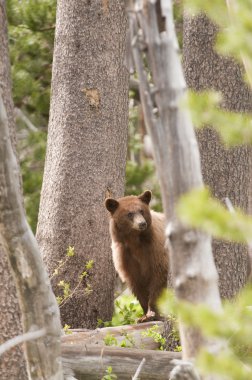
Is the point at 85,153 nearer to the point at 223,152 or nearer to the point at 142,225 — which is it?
the point at 142,225

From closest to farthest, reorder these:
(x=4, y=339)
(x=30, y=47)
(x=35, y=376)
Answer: (x=35, y=376) → (x=4, y=339) → (x=30, y=47)

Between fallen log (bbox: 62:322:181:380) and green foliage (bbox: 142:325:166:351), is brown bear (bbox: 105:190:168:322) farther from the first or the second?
fallen log (bbox: 62:322:181:380)

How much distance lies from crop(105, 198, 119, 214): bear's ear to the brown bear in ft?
0.04

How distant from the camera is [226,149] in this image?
6488 millimetres

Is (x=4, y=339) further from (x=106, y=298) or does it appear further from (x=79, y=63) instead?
(x=79, y=63)

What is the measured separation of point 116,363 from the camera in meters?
6.36

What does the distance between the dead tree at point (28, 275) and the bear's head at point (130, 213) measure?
3752 millimetres

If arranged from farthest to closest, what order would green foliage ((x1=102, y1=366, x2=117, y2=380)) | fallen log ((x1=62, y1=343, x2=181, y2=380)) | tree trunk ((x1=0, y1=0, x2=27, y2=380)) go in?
fallen log ((x1=62, y1=343, x2=181, y2=380)), green foliage ((x1=102, y1=366, x2=117, y2=380)), tree trunk ((x1=0, y1=0, x2=27, y2=380))

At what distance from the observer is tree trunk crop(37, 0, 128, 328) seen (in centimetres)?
811

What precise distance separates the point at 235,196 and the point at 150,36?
130 inches

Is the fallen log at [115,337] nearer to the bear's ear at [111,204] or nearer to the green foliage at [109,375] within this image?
the green foliage at [109,375]

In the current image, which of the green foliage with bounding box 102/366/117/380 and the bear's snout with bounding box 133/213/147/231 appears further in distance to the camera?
the bear's snout with bounding box 133/213/147/231

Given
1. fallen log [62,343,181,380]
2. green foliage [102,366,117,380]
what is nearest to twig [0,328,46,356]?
green foliage [102,366,117,380]

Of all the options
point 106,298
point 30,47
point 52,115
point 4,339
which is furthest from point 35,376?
point 30,47
